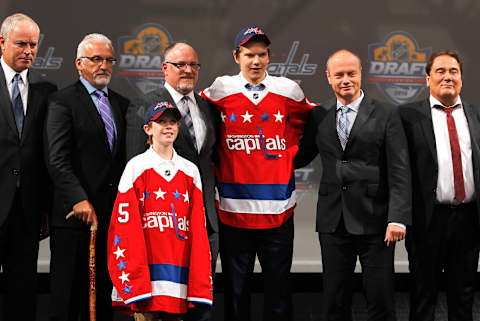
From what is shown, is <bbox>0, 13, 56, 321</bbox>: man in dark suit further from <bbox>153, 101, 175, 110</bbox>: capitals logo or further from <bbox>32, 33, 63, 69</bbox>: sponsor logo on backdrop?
<bbox>32, 33, 63, 69</bbox>: sponsor logo on backdrop

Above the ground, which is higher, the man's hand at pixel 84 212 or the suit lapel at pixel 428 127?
the suit lapel at pixel 428 127

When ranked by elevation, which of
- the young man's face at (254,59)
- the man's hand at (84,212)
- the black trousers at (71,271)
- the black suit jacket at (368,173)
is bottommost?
the black trousers at (71,271)

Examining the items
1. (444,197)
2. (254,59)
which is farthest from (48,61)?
(444,197)

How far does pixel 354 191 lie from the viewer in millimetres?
2768

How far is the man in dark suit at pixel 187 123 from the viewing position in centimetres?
266

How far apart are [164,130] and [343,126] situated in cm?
91

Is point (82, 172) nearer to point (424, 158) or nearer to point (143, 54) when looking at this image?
point (143, 54)

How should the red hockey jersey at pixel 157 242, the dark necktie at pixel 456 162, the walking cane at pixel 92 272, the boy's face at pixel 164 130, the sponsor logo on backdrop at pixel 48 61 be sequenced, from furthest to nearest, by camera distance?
the sponsor logo on backdrop at pixel 48 61
the dark necktie at pixel 456 162
the walking cane at pixel 92 272
the boy's face at pixel 164 130
the red hockey jersey at pixel 157 242

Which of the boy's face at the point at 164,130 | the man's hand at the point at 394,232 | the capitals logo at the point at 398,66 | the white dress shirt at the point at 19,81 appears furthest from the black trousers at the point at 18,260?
the capitals logo at the point at 398,66

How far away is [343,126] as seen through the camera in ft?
9.18

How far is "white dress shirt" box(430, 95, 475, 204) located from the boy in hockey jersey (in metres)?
1.24

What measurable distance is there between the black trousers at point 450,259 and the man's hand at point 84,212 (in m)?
1.60

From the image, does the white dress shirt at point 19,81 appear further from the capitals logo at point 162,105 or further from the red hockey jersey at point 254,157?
the red hockey jersey at point 254,157

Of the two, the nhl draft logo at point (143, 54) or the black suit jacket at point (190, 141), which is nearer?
the black suit jacket at point (190, 141)
